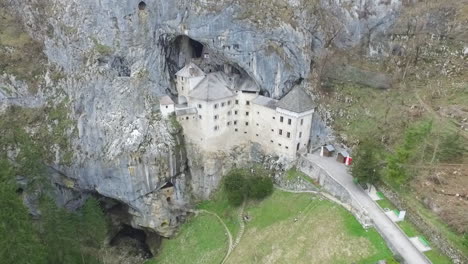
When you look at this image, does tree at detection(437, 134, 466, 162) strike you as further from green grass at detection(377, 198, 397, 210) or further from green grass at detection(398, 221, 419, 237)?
green grass at detection(398, 221, 419, 237)

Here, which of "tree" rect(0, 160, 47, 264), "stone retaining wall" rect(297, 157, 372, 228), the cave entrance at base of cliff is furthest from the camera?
the cave entrance at base of cliff

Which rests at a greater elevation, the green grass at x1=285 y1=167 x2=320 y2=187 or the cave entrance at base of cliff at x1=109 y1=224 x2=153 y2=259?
the green grass at x1=285 y1=167 x2=320 y2=187

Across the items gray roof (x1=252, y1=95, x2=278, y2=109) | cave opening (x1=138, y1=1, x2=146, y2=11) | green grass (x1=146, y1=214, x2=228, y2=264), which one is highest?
cave opening (x1=138, y1=1, x2=146, y2=11)

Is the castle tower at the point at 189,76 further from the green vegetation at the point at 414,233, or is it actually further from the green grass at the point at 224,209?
the green vegetation at the point at 414,233

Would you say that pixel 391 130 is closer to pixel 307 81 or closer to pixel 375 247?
pixel 307 81

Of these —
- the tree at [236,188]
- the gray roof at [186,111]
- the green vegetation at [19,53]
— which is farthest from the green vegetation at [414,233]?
the green vegetation at [19,53]

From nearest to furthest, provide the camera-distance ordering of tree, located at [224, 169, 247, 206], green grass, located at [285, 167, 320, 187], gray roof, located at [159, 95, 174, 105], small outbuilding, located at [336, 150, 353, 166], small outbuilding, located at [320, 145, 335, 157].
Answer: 1. small outbuilding, located at [336, 150, 353, 166]
2. green grass, located at [285, 167, 320, 187]
3. small outbuilding, located at [320, 145, 335, 157]
4. tree, located at [224, 169, 247, 206]
5. gray roof, located at [159, 95, 174, 105]

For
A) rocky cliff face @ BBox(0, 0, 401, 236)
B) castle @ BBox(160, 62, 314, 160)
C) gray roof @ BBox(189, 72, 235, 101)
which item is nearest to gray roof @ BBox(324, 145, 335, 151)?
castle @ BBox(160, 62, 314, 160)
